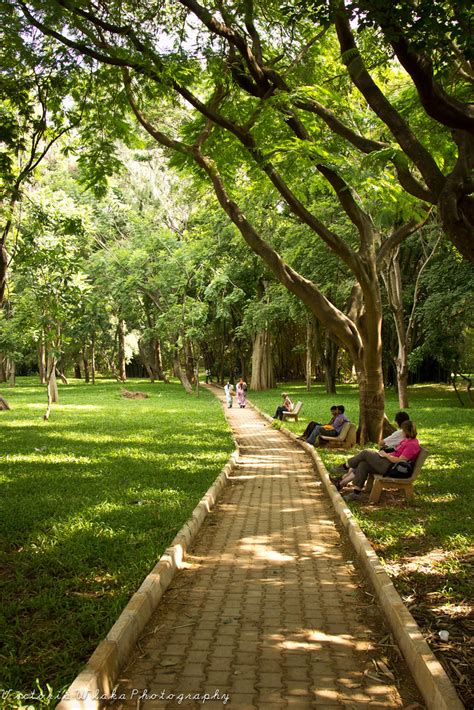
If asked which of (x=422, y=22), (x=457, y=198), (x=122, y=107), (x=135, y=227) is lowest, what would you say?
(x=457, y=198)

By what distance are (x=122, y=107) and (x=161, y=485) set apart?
291 inches

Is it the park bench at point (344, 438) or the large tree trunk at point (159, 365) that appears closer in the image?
the park bench at point (344, 438)

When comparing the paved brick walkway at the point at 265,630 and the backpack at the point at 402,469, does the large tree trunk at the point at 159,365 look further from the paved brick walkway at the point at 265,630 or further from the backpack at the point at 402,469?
the paved brick walkway at the point at 265,630

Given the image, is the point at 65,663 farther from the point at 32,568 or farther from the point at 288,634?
the point at 32,568

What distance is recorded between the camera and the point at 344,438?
1381 centimetres

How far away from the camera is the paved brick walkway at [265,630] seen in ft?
11.9

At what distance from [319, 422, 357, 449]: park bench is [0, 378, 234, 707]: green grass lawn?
7.48 feet

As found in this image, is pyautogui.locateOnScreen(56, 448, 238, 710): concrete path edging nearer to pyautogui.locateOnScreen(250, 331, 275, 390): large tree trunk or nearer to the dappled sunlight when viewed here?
the dappled sunlight

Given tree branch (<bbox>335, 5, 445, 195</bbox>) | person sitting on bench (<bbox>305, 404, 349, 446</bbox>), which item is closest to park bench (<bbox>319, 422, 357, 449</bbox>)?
person sitting on bench (<bbox>305, 404, 349, 446</bbox>)

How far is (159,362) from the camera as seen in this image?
57.4m

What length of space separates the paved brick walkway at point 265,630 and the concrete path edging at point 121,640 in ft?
0.29

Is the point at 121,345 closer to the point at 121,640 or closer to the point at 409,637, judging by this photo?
the point at 121,640

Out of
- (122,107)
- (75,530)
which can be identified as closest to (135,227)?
(122,107)

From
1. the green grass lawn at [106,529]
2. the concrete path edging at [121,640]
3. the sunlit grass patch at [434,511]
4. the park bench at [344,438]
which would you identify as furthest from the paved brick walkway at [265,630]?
the park bench at [344,438]
